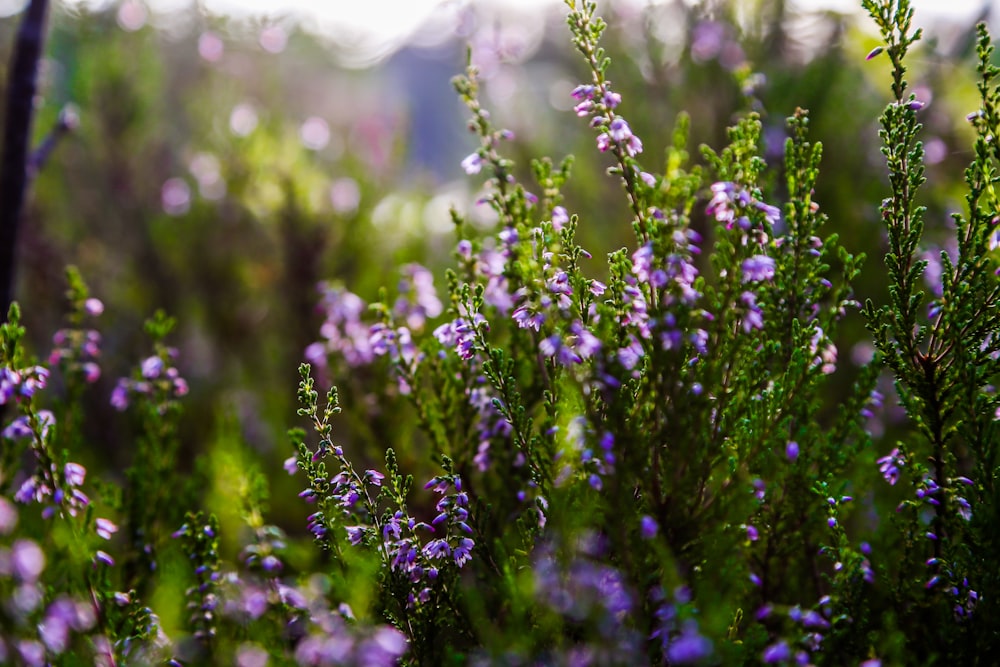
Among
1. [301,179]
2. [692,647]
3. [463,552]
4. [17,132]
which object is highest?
[301,179]

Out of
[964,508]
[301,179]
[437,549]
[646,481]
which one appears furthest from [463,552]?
[301,179]

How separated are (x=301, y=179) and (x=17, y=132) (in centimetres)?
310

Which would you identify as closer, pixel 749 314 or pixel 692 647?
pixel 692 647

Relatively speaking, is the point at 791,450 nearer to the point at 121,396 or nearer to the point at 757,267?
→ the point at 757,267

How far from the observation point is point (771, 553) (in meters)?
2.29

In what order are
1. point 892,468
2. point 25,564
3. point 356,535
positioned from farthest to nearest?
point 892,468 → point 356,535 → point 25,564

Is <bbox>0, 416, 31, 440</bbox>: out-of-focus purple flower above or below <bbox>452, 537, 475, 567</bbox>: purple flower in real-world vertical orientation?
above

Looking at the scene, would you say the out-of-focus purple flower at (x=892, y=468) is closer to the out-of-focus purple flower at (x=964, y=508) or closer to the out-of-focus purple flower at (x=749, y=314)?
the out-of-focus purple flower at (x=964, y=508)

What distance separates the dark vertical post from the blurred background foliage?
2.19 meters

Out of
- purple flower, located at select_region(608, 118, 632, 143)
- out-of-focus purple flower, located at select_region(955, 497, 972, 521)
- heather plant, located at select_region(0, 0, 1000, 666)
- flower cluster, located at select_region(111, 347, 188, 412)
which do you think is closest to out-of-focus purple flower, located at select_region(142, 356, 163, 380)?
flower cluster, located at select_region(111, 347, 188, 412)

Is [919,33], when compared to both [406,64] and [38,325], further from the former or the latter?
[406,64]

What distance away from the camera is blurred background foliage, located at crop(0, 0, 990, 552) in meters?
5.59

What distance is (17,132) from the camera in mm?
2916

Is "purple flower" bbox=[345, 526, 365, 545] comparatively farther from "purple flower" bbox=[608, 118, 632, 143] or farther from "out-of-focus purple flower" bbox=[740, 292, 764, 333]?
"purple flower" bbox=[608, 118, 632, 143]
